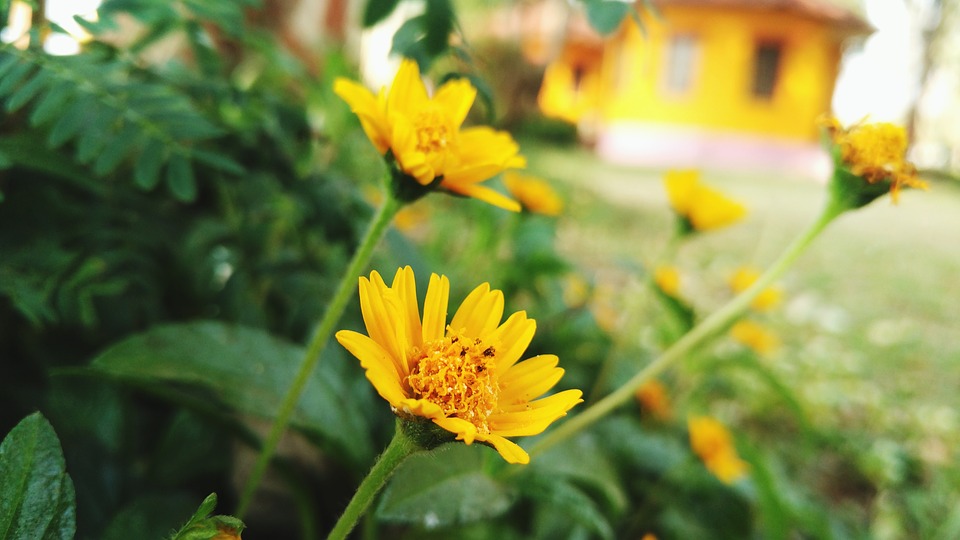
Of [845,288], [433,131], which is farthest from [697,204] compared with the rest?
[845,288]

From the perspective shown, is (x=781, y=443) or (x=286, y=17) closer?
(x=781, y=443)

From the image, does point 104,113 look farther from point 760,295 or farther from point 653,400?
point 760,295

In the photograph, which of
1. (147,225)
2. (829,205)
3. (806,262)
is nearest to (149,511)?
(147,225)

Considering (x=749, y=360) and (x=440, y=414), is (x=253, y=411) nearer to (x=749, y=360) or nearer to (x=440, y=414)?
(x=440, y=414)

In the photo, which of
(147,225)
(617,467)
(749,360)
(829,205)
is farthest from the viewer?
(617,467)

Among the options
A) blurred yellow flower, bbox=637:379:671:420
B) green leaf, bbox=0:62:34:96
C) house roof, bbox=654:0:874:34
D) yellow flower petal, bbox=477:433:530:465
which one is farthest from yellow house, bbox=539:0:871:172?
yellow flower petal, bbox=477:433:530:465

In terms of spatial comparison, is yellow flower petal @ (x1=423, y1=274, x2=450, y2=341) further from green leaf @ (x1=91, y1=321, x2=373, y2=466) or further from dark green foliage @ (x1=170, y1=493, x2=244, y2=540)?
green leaf @ (x1=91, y1=321, x2=373, y2=466)

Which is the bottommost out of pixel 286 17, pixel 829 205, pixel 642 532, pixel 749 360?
pixel 642 532
